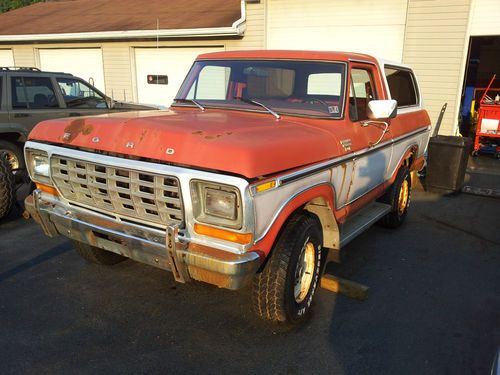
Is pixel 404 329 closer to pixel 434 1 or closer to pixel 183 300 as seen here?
pixel 183 300

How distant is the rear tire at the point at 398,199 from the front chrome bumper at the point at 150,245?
10.3ft

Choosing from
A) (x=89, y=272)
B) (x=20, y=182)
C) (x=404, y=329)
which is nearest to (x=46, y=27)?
(x=20, y=182)

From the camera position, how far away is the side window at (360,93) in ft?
13.5

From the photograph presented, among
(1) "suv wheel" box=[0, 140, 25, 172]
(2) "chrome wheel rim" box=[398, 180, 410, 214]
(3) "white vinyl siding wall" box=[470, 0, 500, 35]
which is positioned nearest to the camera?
(2) "chrome wheel rim" box=[398, 180, 410, 214]

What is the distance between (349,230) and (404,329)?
104 cm

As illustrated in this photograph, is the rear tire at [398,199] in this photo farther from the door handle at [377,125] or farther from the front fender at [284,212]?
the front fender at [284,212]

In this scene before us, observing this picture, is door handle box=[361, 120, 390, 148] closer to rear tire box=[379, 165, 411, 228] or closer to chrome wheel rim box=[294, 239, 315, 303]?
rear tire box=[379, 165, 411, 228]

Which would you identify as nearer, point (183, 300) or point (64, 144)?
point (64, 144)

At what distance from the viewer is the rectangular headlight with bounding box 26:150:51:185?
354 cm

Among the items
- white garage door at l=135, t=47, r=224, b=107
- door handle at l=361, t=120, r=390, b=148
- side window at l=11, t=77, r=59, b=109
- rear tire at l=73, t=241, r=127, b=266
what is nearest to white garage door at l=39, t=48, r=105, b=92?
white garage door at l=135, t=47, r=224, b=107

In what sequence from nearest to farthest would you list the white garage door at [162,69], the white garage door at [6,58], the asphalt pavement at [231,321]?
1. the asphalt pavement at [231,321]
2. the white garage door at [162,69]
3. the white garage door at [6,58]

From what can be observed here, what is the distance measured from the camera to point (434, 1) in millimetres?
9297

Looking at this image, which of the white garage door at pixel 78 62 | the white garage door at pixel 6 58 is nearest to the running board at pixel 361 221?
the white garage door at pixel 78 62

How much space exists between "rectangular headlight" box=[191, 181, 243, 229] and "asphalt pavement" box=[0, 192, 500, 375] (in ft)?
3.37
